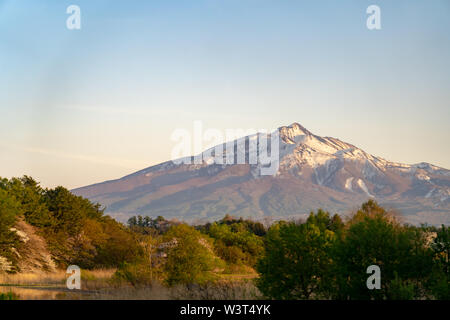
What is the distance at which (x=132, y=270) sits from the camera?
95.4 ft

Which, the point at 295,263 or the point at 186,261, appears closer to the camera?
the point at 295,263

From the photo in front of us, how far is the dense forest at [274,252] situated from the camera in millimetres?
18422

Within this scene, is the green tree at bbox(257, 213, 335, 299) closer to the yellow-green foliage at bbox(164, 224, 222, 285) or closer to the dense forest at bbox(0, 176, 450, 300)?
the dense forest at bbox(0, 176, 450, 300)

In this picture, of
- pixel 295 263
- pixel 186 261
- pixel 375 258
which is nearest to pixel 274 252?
pixel 295 263

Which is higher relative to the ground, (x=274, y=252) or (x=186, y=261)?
(x=274, y=252)

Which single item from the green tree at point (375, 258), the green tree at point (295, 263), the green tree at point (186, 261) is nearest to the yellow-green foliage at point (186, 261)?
the green tree at point (186, 261)

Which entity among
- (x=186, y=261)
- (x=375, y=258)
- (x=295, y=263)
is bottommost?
(x=186, y=261)

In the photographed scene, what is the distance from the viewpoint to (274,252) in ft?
67.1

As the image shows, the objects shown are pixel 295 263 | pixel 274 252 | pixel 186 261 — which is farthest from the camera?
pixel 186 261

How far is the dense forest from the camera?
18422mm

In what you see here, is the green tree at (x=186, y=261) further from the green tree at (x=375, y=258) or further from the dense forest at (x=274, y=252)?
the green tree at (x=375, y=258)

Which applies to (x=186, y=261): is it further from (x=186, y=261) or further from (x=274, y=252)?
(x=274, y=252)

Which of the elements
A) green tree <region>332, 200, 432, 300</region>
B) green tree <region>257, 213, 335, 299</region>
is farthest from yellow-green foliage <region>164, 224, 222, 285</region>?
green tree <region>332, 200, 432, 300</region>
